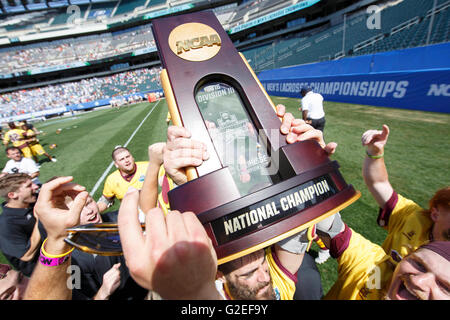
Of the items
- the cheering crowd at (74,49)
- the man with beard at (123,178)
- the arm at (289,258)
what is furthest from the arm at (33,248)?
the cheering crowd at (74,49)

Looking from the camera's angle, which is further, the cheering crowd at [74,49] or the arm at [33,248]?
the cheering crowd at [74,49]

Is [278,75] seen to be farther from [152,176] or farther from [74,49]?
[74,49]

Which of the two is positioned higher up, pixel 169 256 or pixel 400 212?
pixel 169 256

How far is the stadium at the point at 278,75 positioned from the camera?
16.3 ft

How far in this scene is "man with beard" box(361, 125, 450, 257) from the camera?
1360 mm

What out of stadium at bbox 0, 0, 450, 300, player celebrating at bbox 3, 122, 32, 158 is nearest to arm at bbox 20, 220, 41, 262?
stadium at bbox 0, 0, 450, 300

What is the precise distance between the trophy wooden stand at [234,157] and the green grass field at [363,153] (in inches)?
77.0

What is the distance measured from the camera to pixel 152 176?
1.61 metres

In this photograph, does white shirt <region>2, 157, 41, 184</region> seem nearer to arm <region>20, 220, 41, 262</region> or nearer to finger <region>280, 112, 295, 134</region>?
arm <region>20, 220, 41, 262</region>

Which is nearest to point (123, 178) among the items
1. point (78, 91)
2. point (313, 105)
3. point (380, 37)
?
point (313, 105)

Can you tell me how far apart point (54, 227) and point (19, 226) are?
2.28 metres

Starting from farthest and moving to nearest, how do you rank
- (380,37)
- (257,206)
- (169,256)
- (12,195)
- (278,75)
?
(278,75) → (380,37) → (12,195) → (257,206) → (169,256)

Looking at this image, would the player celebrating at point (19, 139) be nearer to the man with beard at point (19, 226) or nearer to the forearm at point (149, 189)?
the man with beard at point (19, 226)
